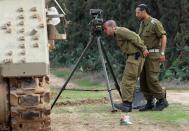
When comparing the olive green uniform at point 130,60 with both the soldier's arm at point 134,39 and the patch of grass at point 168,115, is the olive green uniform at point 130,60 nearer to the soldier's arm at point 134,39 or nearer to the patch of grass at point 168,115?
the soldier's arm at point 134,39

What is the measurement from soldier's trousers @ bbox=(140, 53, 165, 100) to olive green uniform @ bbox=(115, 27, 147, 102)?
26cm

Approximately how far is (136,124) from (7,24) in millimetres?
3559

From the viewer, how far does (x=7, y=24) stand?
6637 millimetres

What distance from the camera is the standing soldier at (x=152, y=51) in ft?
36.5

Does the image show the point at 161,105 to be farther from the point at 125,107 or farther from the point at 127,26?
the point at 127,26

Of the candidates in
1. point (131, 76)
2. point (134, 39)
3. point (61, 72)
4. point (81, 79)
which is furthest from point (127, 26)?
point (134, 39)

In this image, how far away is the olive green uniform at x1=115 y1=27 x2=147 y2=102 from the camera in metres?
10.9

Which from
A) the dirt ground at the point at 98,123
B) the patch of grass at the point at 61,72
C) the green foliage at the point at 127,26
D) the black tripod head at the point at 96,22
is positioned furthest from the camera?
the patch of grass at the point at 61,72

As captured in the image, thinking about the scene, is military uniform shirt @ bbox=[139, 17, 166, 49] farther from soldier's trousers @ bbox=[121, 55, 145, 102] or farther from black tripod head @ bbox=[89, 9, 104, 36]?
black tripod head @ bbox=[89, 9, 104, 36]

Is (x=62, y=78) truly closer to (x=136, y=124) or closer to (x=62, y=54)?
(x=62, y=54)

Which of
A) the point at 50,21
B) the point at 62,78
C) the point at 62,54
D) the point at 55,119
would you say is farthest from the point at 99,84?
the point at 50,21

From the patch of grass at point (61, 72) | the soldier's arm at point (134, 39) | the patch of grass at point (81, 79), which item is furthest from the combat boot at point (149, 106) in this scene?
the patch of grass at point (61, 72)

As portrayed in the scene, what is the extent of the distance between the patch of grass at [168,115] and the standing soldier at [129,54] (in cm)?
32

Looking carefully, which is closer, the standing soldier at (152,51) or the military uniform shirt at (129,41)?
the military uniform shirt at (129,41)
